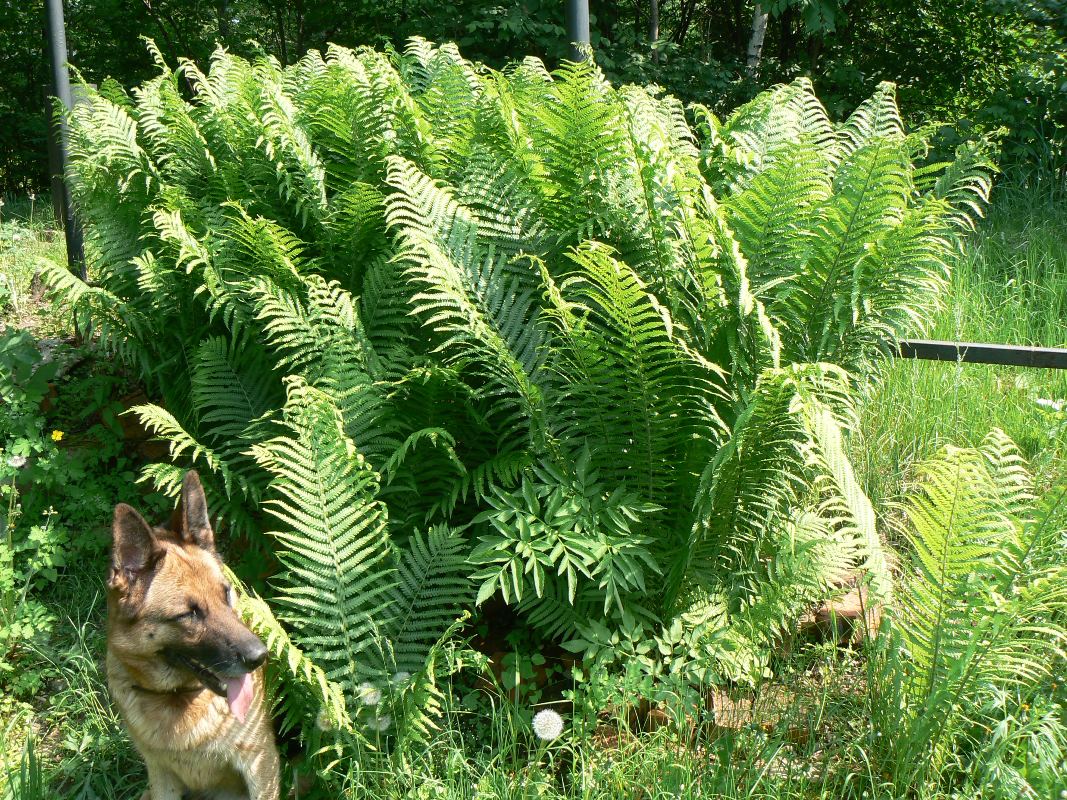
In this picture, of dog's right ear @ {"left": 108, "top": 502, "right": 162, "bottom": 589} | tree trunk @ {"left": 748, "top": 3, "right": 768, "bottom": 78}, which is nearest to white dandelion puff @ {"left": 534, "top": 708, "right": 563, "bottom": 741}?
dog's right ear @ {"left": 108, "top": 502, "right": 162, "bottom": 589}

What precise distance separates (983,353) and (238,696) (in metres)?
3.12

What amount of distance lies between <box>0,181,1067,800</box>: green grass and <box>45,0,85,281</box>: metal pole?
9.38ft

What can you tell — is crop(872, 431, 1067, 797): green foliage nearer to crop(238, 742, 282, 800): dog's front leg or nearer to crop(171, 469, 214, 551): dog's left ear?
crop(238, 742, 282, 800): dog's front leg

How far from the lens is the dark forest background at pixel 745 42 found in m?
6.96

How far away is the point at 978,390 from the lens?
13.2ft

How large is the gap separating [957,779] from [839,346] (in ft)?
4.92

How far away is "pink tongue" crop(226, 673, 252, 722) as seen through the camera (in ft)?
8.53

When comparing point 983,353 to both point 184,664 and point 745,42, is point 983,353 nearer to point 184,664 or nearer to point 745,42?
point 184,664

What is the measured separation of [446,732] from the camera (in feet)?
9.37

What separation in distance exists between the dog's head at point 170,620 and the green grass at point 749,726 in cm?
51

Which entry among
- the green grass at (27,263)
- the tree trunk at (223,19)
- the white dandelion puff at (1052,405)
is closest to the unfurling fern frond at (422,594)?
the white dandelion puff at (1052,405)

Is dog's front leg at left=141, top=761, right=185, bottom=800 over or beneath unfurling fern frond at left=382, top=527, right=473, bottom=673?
beneath

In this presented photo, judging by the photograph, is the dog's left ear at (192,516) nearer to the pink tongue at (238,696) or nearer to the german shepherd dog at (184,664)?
the german shepherd dog at (184,664)

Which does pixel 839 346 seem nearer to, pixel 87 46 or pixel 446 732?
pixel 446 732
